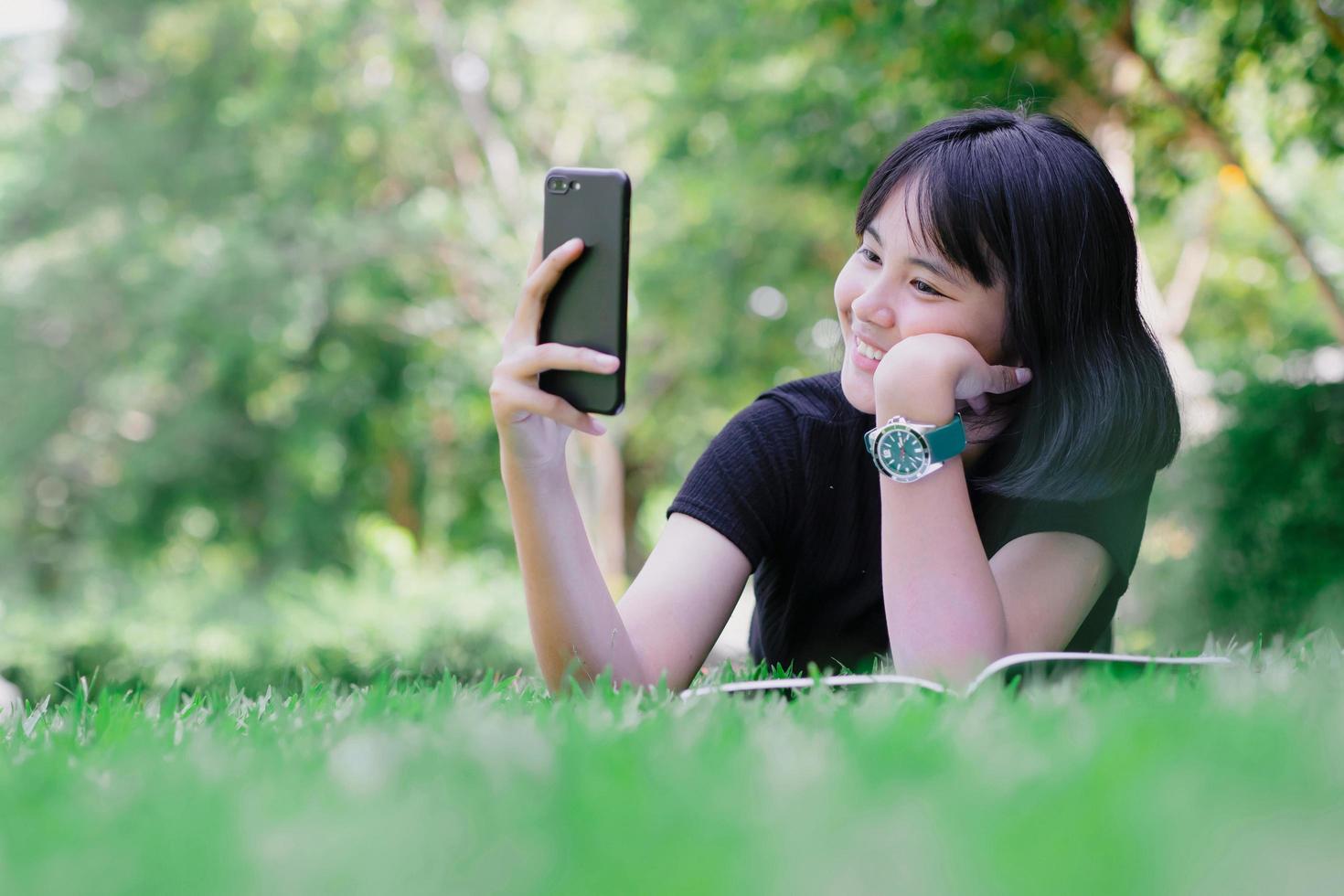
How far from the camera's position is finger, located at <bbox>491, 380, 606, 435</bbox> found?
6.65ft

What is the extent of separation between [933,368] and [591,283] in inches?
24.7

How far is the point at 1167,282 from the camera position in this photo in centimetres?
1786

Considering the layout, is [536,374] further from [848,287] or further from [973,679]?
[973,679]

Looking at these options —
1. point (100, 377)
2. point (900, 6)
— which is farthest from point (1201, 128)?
point (100, 377)

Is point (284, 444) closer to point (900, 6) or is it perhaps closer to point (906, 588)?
point (900, 6)

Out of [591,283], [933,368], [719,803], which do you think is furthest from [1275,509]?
[719,803]

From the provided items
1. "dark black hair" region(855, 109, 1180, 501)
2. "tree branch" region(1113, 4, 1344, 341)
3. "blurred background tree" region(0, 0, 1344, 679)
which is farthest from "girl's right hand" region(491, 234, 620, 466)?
"blurred background tree" region(0, 0, 1344, 679)

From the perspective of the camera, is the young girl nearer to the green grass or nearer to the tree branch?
the green grass

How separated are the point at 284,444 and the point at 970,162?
15.5 m

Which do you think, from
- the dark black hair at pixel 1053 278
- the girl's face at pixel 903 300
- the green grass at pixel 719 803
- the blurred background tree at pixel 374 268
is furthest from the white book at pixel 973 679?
the blurred background tree at pixel 374 268

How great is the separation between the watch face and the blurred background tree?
265 inches

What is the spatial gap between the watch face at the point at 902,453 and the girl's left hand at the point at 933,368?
93 millimetres

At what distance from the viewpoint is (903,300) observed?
7.70ft

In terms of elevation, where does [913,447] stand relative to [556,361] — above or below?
below
